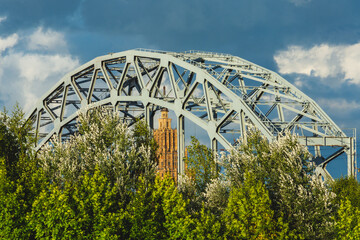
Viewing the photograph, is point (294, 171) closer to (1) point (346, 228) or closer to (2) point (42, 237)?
(1) point (346, 228)

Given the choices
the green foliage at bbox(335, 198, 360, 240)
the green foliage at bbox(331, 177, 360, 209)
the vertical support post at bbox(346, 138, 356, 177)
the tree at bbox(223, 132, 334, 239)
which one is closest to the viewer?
the green foliage at bbox(335, 198, 360, 240)

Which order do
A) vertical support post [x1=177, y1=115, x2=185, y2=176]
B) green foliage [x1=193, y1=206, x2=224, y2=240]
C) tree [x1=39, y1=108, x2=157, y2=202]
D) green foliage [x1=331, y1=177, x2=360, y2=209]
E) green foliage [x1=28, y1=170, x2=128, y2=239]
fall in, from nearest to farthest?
green foliage [x1=28, y1=170, x2=128, y2=239]
green foliage [x1=193, y1=206, x2=224, y2=240]
tree [x1=39, y1=108, x2=157, y2=202]
green foliage [x1=331, y1=177, x2=360, y2=209]
vertical support post [x1=177, y1=115, x2=185, y2=176]

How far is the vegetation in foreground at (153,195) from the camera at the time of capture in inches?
1507

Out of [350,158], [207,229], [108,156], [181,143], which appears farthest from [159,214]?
[350,158]

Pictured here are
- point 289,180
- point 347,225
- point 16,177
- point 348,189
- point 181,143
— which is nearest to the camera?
point 347,225

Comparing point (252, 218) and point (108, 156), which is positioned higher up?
point (108, 156)

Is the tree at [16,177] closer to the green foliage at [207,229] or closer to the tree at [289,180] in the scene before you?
the green foliage at [207,229]

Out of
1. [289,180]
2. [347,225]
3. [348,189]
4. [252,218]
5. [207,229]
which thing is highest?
[348,189]

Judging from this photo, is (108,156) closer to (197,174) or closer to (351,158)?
(197,174)

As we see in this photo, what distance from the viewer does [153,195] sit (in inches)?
1613

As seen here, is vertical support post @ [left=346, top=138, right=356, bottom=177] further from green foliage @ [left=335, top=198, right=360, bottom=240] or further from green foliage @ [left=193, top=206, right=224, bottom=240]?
green foliage @ [left=193, top=206, right=224, bottom=240]

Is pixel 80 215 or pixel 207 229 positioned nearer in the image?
pixel 207 229

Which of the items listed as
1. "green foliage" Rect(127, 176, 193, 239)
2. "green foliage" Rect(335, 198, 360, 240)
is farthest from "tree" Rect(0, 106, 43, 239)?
"green foliage" Rect(335, 198, 360, 240)

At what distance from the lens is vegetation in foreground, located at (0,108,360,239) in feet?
126
